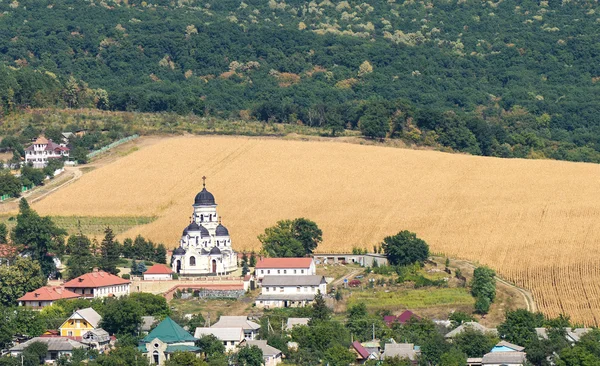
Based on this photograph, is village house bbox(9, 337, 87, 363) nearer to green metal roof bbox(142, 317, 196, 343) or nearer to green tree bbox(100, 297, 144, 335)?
green metal roof bbox(142, 317, 196, 343)

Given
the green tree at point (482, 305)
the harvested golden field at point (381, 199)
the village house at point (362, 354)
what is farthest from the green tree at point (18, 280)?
the green tree at point (482, 305)

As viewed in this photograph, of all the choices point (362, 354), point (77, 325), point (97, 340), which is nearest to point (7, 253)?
point (77, 325)

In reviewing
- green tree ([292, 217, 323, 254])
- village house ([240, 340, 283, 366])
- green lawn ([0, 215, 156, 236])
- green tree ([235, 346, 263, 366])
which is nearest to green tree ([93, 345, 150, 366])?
green tree ([235, 346, 263, 366])

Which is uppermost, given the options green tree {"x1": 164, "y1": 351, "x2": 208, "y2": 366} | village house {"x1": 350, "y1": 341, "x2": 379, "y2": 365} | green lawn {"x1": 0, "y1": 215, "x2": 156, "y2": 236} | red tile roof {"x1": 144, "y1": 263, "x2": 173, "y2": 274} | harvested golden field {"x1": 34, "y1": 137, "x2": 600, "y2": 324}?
harvested golden field {"x1": 34, "y1": 137, "x2": 600, "y2": 324}

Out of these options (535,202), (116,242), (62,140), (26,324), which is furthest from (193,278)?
(62,140)

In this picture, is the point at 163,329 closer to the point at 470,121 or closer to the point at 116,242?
the point at 116,242

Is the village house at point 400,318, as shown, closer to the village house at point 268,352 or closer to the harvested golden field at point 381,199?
the harvested golden field at point 381,199
